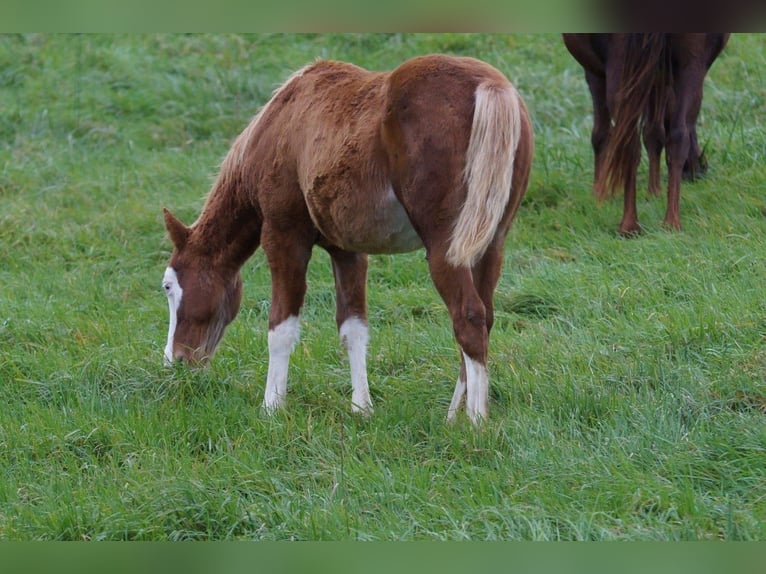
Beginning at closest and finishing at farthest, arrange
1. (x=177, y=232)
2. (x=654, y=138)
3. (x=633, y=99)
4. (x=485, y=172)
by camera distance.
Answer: (x=485, y=172) < (x=177, y=232) < (x=633, y=99) < (x=654, y=138)

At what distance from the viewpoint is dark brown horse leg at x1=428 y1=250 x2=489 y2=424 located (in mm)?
4422

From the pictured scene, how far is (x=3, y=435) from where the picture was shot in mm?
4883

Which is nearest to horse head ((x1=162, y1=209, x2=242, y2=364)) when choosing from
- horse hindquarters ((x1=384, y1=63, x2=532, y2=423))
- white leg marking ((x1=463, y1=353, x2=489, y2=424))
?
horse hindquarters ((x1=384, y1=63, x2=532, y2=423))

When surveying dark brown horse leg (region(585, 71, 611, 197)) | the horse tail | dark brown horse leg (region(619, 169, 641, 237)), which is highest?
the horse tail

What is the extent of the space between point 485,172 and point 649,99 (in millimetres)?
3651

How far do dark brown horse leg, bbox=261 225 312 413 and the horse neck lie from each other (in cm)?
38

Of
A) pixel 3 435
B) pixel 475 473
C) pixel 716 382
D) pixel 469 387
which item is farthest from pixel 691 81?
pixel 3 435

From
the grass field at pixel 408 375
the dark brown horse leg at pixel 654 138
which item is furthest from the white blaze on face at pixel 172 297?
the dark brown horse leg at pixel 654 138

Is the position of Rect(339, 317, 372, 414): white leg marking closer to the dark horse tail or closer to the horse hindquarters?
the horse hindquarters

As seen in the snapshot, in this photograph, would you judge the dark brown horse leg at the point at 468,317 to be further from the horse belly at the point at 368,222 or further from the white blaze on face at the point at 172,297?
the white blaze on face at the point at 172,297

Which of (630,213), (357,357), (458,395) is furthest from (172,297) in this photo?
(630,213)

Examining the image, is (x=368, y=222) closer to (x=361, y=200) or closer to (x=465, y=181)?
(x=361, y=200)

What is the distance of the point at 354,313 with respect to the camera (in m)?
5.51

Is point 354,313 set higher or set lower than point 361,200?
lower
